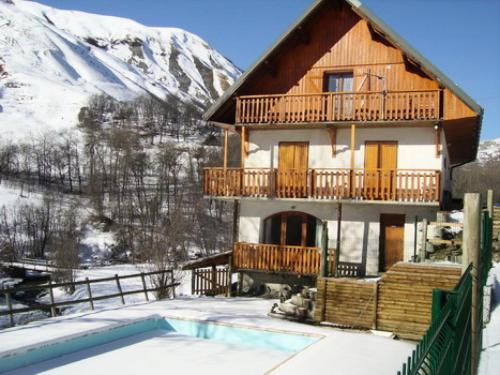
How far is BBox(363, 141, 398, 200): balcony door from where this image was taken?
16.8 metres

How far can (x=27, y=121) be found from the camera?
86.4m

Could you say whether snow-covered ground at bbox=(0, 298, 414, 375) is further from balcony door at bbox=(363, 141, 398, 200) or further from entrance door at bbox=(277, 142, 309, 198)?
balcony door at bbox=(363, 141, 398, 200)

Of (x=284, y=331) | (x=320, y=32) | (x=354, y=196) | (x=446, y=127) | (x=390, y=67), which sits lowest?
(x=284, y=331)

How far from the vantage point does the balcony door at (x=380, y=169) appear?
1677 centimetres

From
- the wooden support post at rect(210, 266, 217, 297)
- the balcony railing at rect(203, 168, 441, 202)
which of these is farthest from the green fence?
the wooden support post at rect(210, 266, 217, 297)

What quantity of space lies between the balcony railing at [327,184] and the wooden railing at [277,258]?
1854 millimetres

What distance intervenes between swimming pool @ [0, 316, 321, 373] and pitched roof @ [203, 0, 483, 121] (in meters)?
8.72

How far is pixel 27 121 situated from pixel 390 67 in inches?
3152

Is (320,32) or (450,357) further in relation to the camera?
(320,32)

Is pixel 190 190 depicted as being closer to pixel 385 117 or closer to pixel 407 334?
pixel 385 117

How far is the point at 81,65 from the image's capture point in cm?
12662

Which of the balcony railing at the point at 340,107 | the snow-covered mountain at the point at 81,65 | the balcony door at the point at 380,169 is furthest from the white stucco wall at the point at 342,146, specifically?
the snow-covered mountain at the point at 81,65

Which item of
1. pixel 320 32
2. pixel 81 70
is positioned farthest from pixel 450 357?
pixel 81 70

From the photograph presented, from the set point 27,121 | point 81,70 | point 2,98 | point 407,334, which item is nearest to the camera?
point 407,334
